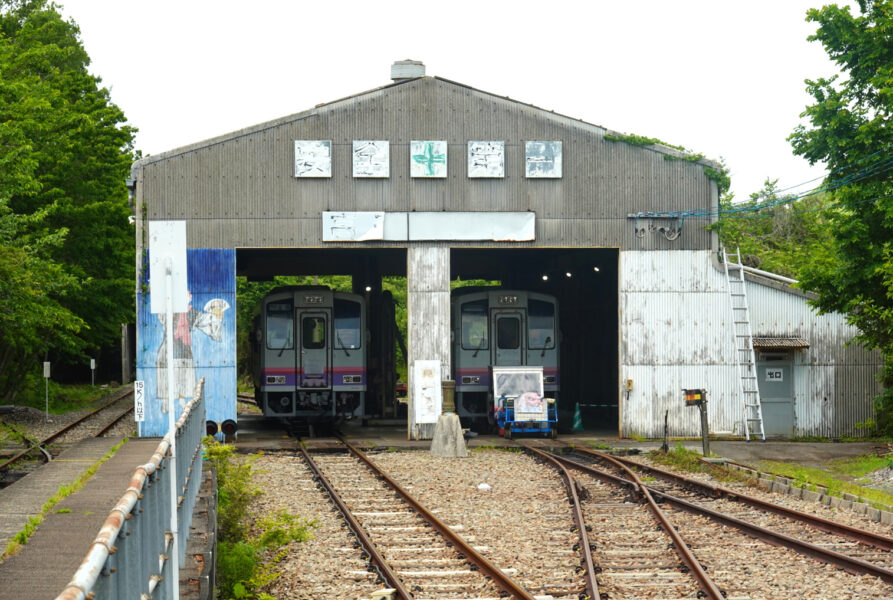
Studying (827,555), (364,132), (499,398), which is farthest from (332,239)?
(827,555)

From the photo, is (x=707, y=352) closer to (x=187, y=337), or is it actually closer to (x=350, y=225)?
(x=350, y=225)

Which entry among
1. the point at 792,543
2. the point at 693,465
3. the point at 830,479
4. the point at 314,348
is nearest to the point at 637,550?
the point at 792,543

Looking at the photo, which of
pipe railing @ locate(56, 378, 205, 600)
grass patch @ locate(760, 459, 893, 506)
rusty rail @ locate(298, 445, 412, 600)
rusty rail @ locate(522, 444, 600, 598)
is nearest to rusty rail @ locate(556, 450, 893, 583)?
rusty rail @ locate(522, 444, 600, 598)

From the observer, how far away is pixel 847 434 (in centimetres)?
2314

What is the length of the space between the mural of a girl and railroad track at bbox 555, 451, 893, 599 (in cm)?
1100

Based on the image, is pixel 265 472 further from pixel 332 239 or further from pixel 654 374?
pixel 654 374

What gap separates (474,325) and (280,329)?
15.4 feet

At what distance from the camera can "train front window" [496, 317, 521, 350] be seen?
25.2 meters

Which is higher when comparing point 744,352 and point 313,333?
point 313,333

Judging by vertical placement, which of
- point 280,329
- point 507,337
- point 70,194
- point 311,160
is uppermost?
point 70,194

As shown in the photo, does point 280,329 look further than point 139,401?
Yes

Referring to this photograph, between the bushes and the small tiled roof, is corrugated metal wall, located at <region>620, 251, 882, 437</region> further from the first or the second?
the bushes

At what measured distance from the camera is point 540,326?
2558 cm

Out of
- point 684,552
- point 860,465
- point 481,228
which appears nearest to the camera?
point 684,552
